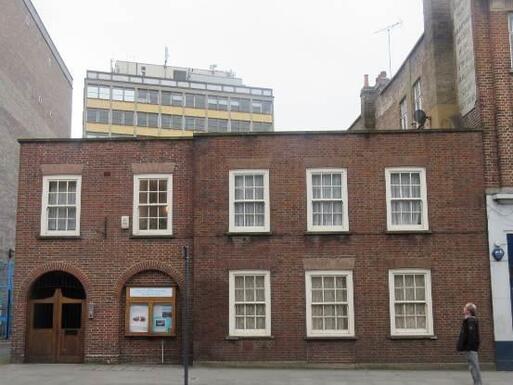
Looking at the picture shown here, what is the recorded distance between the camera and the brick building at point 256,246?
19.7 metres

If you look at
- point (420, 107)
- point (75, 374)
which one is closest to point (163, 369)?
point (75, 374)

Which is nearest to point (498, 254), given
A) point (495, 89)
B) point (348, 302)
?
point (348, 302)

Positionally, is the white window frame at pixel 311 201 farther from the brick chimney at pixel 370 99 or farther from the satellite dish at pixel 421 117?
the brick chimney at pixel 370 99

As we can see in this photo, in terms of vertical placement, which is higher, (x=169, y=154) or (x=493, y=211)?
(x=169, y=154)

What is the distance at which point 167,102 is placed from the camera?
3583 inches

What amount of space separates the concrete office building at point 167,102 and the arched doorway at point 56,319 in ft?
222

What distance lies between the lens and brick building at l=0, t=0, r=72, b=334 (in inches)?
1352

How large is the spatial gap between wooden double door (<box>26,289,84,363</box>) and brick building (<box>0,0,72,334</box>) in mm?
13983

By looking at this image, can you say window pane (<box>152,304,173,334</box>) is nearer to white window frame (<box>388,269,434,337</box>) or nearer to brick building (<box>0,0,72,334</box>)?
white window frame (<box>388,269,434,337</box>)

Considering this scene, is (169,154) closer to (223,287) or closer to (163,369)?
(223,287)

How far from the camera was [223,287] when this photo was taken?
65.8 feet

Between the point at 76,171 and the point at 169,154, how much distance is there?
3.01 m

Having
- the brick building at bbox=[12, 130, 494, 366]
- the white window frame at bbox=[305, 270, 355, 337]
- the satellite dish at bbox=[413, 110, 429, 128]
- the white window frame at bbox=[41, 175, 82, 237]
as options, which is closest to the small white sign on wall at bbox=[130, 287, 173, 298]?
the brick building at bbox=[12, 130, 494, 366]

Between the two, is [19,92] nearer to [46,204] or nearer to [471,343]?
[46,204]
